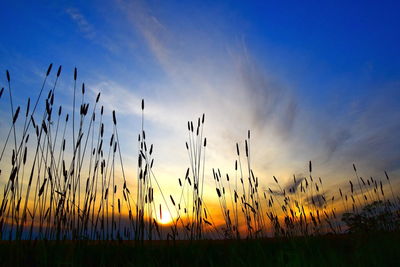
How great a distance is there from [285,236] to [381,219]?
2.91 metres

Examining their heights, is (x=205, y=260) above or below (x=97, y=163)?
below

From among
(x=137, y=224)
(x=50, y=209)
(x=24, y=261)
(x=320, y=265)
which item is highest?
(x=50, y=209)

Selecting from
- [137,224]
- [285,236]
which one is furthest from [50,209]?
[285,236]

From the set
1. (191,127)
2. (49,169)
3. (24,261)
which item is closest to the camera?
(24,261)

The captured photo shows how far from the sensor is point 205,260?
2.73m

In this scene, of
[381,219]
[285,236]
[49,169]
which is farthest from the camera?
[381,219]

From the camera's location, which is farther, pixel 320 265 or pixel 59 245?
pixel 59 245

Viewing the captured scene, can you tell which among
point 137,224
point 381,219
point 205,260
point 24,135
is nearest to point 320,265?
point 205,260

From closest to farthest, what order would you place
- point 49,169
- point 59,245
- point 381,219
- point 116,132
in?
point 59,245 < point 49,169 < point 116,132 < point 381,219

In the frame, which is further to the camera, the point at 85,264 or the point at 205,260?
the point at 205,260

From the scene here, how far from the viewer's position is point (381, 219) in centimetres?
621

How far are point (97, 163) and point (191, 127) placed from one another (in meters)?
1.38

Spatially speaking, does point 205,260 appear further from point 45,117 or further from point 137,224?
point 45,117

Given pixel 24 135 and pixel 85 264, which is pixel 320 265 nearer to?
pixel 85 264
